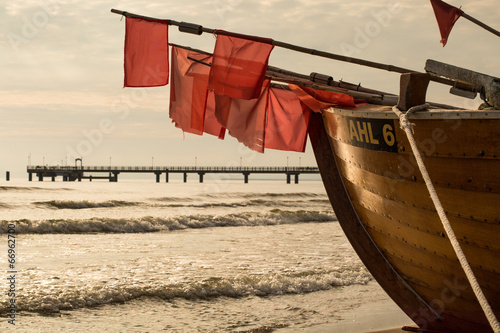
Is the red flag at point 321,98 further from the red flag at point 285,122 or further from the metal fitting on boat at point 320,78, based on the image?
the red flag at point 285,122

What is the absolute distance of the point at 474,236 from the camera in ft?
12.5

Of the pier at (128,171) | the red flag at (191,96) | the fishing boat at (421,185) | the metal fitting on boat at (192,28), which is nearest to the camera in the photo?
the fishing boat at (421,185)

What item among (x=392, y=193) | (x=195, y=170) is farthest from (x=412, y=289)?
(x=195, y=170)

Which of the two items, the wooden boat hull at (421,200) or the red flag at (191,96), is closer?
the wooden boat hull at (421,200)

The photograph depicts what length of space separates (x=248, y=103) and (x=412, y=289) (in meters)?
2.75

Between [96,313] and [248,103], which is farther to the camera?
[96,313]

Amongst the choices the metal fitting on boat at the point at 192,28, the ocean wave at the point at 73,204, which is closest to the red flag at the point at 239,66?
the metal fitting on boat at the point at 192,28

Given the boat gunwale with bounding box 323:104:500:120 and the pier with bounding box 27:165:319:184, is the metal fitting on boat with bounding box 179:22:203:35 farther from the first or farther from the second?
the pier with bounding box 27:165:319:184

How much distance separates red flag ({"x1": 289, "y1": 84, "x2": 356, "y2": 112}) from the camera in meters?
4.89

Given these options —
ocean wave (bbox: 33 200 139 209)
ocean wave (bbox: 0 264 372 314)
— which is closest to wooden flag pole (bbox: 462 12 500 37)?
ocean wave (bbox: 0 264 372 314)

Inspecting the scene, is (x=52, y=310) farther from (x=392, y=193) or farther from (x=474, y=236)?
(x=474, y=236)

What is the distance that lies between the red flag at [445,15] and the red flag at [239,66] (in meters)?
3.72

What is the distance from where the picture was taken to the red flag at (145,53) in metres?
5.85

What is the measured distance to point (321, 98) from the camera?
5234 millimetres
